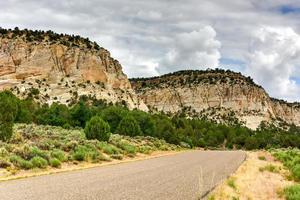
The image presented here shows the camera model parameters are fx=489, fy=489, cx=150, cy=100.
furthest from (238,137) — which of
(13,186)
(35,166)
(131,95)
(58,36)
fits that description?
(13,186)

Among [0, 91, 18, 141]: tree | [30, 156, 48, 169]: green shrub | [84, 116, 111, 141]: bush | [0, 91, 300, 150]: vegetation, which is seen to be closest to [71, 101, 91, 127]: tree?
[0, 91, 300, 150]: vegetation

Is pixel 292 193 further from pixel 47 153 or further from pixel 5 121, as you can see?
pixel 5 121

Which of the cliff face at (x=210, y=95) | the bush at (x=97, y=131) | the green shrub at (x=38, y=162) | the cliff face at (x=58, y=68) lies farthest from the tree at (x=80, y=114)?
the cliff face at (x=210, y=95)

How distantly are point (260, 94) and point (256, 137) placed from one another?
60.8 metres

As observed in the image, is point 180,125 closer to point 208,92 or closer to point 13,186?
point 208,92

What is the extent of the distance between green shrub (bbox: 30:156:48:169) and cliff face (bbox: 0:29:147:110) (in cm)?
9718

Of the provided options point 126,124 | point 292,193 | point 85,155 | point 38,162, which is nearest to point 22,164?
point 38,162

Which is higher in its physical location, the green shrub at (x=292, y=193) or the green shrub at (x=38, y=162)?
the green shrub at (x=292, y=193)

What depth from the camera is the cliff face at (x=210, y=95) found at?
177875 millimetres

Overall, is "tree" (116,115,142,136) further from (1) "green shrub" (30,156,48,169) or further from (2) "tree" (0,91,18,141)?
(1) "green shrub" (30,156,48,169)

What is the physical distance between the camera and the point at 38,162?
24328 millimetres

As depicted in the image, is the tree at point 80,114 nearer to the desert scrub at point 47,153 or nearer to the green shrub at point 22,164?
the desert scrub at point 47,153

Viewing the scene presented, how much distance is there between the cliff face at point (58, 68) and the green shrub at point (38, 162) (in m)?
97.2

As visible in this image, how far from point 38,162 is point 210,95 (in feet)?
526
